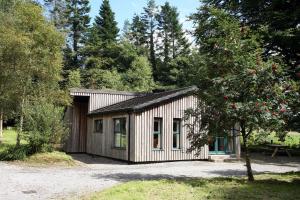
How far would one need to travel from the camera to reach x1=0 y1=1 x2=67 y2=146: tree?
68.4 ft

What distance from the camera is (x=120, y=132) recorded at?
21.7 m

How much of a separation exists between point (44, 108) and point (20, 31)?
4.91m

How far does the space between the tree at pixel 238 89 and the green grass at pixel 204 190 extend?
1277 mm

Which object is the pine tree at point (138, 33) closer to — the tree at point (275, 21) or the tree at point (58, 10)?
the tree at point (58, 10)

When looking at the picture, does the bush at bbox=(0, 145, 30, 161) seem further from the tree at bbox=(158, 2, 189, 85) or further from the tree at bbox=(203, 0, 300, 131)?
the tree at bbox=(158, 2, 189, 85)

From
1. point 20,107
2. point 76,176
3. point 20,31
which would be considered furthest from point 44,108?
point 76,176

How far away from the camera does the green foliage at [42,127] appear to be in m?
19.1

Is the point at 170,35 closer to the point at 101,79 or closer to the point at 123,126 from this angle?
the point at 101,79

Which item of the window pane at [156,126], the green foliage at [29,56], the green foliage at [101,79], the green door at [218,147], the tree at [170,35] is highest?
the tree at [170,35]

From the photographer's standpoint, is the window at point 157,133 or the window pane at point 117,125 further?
the window pane at point 117,125

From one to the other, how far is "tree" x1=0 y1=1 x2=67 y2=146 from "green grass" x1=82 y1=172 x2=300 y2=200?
12.1 metres

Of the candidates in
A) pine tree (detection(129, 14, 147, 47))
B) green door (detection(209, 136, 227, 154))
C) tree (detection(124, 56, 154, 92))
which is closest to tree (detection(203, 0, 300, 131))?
green door (detection(209, 136, 227, 154))

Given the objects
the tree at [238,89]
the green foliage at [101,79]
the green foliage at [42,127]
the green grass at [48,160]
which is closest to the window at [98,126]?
the green foliage at [42,127]

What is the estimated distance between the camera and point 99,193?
1017 cm
